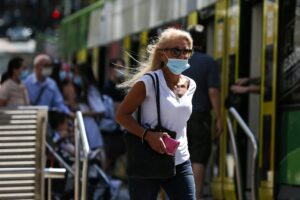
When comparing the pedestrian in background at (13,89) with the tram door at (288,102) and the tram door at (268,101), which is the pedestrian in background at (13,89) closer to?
the tram door at (268,101)

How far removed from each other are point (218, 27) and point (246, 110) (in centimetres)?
127

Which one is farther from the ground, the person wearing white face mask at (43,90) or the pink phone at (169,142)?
the person wearing white face mask at (43,90)

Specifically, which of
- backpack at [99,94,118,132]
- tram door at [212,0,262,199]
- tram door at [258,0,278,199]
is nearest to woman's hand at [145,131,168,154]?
tram door at [258,0,278,199]

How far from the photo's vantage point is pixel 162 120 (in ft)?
21.6

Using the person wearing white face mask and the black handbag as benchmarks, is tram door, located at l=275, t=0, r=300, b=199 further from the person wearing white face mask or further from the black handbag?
the person wearing white face mask

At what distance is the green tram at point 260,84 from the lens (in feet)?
31.2

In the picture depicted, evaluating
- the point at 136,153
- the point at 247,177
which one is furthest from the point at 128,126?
the point at 247,177

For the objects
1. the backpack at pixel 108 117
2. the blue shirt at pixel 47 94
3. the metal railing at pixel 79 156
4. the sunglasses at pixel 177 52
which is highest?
the sunglasses at pixel 177 52

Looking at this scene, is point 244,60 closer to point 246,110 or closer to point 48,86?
point 246,110

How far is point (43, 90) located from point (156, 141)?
21.6ft

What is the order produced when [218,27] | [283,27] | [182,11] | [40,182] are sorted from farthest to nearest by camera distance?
[182,11] < [218,27] < [283,27] < [40,182]

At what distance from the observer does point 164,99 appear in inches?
259

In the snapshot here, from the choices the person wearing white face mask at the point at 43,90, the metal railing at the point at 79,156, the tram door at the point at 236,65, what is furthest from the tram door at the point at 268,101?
the person wearing white face mask at the point at 43,90

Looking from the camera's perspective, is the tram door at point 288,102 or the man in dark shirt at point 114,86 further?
the man in dark shirt at point 114,86
